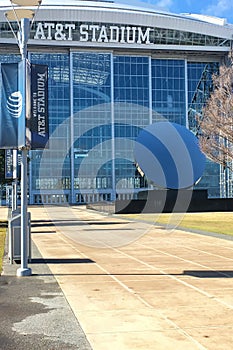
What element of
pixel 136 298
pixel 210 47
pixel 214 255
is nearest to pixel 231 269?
pixel 214 255

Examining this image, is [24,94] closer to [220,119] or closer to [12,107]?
[12,107]

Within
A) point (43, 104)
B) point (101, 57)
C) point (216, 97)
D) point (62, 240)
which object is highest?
point (101, 57)

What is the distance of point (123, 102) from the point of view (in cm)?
8481

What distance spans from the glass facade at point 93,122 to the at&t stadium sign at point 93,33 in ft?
7.84

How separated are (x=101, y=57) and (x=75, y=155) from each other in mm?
15704

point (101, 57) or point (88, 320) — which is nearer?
point (88, 320)

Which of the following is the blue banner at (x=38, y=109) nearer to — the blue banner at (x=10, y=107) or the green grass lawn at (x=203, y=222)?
the blue banner at (x=10, y=107)

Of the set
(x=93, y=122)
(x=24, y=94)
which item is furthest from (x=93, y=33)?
(x=24, y=94)

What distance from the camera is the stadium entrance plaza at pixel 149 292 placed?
6.75 m

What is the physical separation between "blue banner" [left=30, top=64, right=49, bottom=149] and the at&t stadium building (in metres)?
70.6

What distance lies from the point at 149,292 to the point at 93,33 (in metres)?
78.5

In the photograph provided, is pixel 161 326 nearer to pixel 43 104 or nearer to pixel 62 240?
pixel 43 104

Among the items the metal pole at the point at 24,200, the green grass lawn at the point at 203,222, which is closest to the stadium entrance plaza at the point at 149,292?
the metal pole at the point at 24,200

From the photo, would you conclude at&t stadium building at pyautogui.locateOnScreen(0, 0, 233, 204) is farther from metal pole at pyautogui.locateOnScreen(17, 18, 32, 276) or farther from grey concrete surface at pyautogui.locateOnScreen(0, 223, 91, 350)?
grey concrete surface at pyautogui.locateOnScreen(0, 223, 91, 350)
